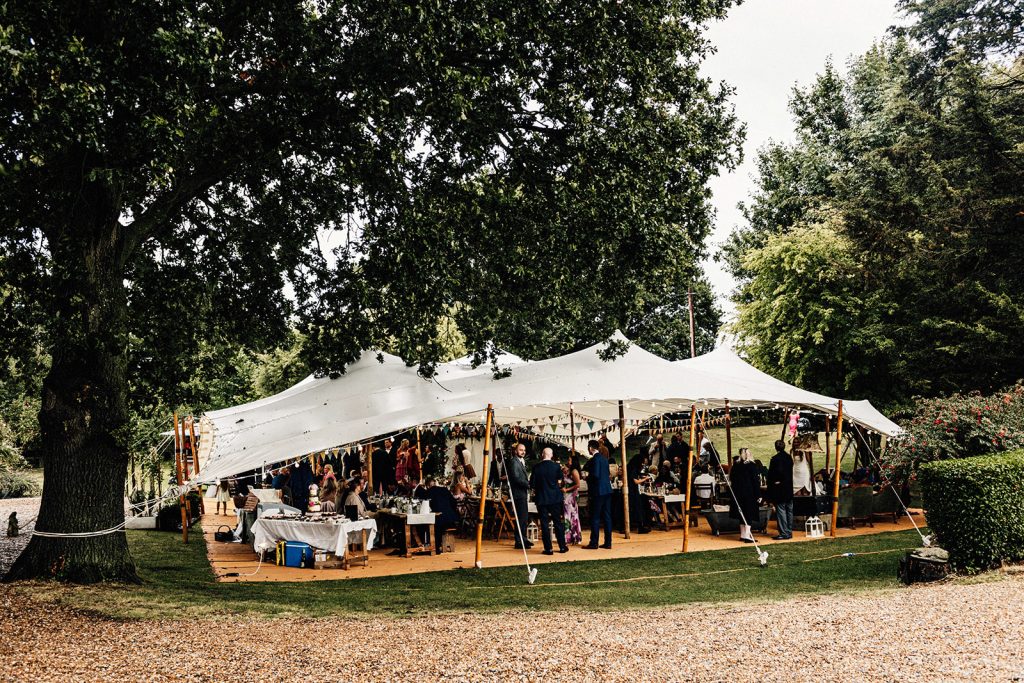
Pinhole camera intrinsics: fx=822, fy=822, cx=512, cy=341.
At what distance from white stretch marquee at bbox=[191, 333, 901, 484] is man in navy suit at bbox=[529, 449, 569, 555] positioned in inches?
39.3

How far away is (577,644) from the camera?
715cm

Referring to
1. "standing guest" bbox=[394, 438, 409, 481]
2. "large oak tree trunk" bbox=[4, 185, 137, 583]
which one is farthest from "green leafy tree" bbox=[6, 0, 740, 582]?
"standing guest" bbox=[394, 438, 409, 481]

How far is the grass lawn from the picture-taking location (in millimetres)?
9492

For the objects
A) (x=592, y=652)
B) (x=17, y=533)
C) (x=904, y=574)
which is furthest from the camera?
(x=17, y=533)

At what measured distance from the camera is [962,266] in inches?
750

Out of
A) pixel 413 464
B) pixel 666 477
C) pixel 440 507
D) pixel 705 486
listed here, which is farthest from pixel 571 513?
pixel 413 464

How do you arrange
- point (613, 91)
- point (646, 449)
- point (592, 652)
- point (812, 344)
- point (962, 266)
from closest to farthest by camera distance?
point (592, 652) → point (613, 91) → point (962, 266) → point (646, 449) → point (812, 344)

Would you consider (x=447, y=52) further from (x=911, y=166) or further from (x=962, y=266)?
(x=911, y=166)

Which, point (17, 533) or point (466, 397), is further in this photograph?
point (17, 533)

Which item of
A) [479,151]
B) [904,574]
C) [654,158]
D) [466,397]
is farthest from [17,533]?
[904,574]

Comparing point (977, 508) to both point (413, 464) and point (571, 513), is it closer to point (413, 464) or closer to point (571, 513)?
point (571, 513)

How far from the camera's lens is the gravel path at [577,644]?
20.7 ft

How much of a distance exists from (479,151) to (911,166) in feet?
50.4

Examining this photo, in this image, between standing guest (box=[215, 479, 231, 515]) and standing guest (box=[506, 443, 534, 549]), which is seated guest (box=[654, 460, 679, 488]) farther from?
standing guest (box=[215, 479, 231, 515])
